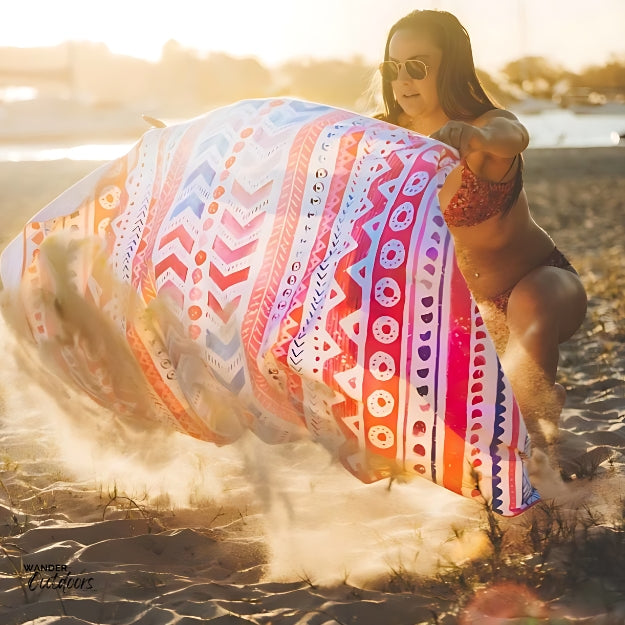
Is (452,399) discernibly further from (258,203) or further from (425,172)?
(258,203)

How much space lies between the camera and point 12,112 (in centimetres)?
3353

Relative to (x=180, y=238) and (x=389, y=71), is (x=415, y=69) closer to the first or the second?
(x=389, y=71)

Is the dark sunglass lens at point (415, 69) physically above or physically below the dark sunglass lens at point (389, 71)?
below

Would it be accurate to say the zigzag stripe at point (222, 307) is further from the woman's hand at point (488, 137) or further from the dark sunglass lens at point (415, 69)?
the dark sunglass lens at point (415, 69)

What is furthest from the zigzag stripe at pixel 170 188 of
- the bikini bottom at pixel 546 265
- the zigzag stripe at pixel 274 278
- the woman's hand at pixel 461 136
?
the bikini bottom at pixel 546 265

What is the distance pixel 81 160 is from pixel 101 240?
17.3 meters

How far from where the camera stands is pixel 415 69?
3.20 meters

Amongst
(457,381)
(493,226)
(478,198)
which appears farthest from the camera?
(493,226)

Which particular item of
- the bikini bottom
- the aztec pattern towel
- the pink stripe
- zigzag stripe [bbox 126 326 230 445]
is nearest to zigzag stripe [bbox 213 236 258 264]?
the aztec pattern towel

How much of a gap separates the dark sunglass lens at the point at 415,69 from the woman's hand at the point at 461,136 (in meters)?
0.40

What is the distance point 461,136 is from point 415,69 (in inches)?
18.3

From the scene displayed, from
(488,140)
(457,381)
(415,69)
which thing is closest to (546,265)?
(488,140)

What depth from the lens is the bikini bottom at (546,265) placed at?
334 cm

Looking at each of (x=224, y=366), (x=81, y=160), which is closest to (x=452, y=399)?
(x=224, y=366)
